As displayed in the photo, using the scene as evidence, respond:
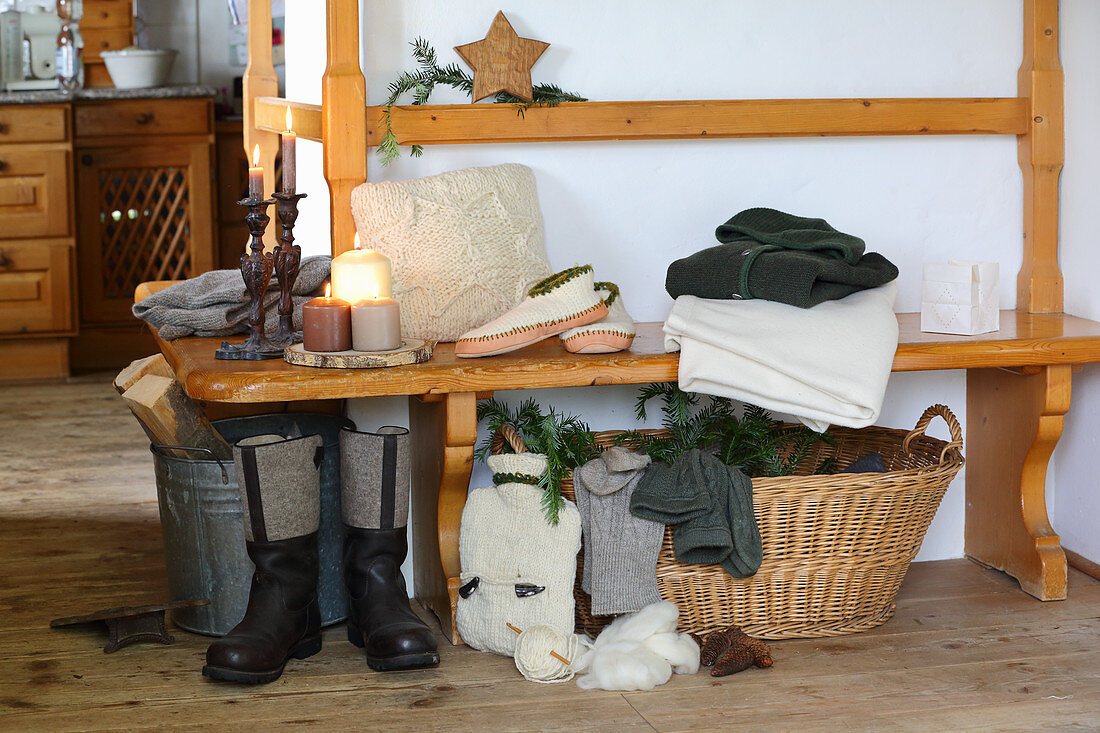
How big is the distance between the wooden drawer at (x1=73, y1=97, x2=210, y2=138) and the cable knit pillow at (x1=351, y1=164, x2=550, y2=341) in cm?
262

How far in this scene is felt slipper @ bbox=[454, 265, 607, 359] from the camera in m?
1.92

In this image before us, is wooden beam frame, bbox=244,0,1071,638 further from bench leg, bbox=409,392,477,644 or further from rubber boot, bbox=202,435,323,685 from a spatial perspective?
rubber boot, bbox=202,435,323,685

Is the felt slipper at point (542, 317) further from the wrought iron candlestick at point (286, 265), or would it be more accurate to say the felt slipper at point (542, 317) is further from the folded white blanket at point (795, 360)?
the wrought iron candlestick at point (286, 265)

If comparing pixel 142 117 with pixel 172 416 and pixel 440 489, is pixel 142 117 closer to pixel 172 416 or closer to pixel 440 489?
pixel 172 416

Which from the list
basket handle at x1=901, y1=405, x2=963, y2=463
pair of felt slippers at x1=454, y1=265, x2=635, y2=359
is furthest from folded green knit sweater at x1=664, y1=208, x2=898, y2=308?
basket handle at x1=901, y1=405, x2=963, y2=463

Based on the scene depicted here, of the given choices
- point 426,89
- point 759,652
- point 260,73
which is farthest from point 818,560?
point 260,73

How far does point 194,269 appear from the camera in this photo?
4551mm

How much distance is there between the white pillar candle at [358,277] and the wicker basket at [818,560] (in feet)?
1.46

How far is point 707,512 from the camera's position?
1926mm

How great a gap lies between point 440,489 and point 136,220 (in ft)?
9.60

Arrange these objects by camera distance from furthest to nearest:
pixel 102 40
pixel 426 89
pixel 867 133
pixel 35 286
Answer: pixel 102 40, pixel 35 286, pixel 867 133, pixel 426 89

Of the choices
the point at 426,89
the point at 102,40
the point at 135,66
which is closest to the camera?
the point at 426,89

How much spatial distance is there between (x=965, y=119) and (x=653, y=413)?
84 centimetres

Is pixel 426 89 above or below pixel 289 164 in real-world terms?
above
